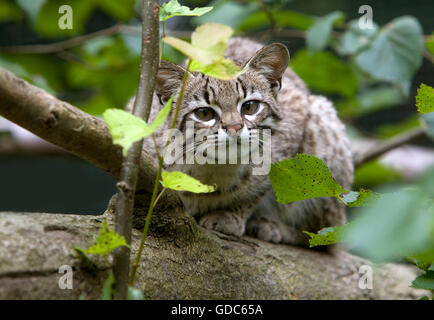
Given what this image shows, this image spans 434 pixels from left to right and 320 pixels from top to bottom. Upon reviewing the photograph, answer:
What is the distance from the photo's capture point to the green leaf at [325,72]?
4781 mm

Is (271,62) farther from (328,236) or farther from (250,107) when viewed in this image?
(328,236)

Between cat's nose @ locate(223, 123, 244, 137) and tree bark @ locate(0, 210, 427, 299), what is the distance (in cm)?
54

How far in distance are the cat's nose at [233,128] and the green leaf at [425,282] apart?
119cm

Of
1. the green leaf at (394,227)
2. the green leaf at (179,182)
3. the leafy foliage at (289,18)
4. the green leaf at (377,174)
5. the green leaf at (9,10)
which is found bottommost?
the green leaf at (394,227)

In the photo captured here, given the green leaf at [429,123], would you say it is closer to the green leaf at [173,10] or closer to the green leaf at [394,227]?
the green leaf at [394,227]

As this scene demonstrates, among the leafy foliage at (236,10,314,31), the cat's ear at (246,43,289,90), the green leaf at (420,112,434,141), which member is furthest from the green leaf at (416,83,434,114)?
the leafy foliage at (236,10,314,31)

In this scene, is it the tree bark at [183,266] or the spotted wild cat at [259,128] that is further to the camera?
the spotted wild cat at [259,128]

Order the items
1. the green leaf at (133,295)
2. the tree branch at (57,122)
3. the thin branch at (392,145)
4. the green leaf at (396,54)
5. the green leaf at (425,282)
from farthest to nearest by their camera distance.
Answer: the thin branch at (392,145)
the green leaf at (396,54)
the green leaf at (425,282)
the green leaf at (133,295)
the tree branch at (57,122)

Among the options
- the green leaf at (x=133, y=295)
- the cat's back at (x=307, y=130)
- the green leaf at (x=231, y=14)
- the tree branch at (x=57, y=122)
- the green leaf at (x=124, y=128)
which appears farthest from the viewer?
the green leaf at (x=231, y=14)

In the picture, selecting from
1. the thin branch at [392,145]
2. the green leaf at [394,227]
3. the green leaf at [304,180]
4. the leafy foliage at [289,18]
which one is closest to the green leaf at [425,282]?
the green leaf at [304,180]

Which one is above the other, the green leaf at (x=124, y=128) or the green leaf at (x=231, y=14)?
the green leaf at (x=231, y=14)

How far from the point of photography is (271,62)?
3193 mm

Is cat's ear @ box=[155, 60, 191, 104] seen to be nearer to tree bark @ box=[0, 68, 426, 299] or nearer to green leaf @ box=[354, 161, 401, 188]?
tree bark @ box=[0, 68, 426, 299]

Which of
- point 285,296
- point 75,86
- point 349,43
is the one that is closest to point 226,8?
point 349,43
